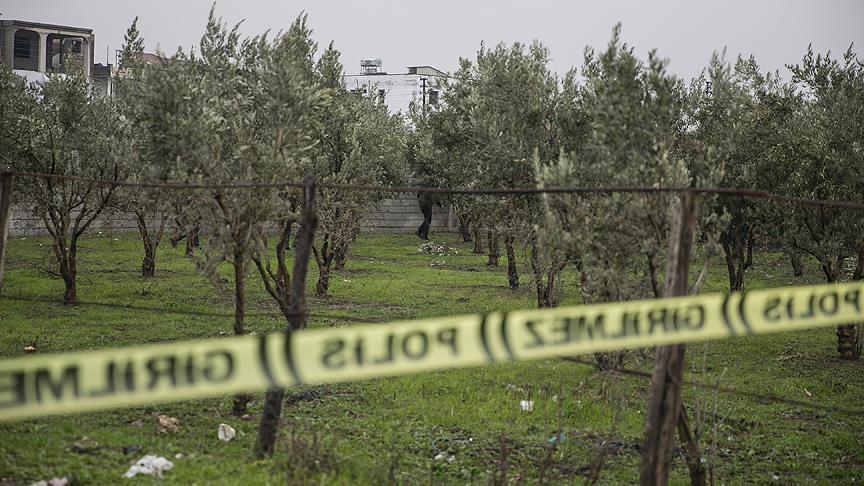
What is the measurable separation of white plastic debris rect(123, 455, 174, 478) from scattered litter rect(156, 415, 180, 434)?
1417 mm

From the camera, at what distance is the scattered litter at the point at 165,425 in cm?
960

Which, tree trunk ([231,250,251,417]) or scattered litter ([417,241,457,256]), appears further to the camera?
scattered litter ([417,241,457,256])

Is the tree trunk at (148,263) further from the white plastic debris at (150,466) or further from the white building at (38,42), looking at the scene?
the white building at (38,42)

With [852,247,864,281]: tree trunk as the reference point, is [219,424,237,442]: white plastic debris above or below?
below

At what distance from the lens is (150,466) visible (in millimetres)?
7988

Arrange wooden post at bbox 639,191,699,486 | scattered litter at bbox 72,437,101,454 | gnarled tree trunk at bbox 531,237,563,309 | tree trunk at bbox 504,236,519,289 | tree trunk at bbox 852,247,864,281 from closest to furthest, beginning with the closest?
wooden post at bbox 639,191,699,486 → scattered litter at bbox 72,437,101,454 → tree trunk at bbox 852,247,864,281 → gnarled tree trunk at bbox 531,237,563,309 → tree trunk at bbox 504,236,519,289

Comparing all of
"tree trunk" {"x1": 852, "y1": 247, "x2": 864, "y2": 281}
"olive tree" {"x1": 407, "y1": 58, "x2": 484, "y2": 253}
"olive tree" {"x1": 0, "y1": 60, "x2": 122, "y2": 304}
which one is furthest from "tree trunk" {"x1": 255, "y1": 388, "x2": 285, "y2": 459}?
"tree trunk" {"x1": 852, "y1": 247, "x2": 864, "y2": 281}

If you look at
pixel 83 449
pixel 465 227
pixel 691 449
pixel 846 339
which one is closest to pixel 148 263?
pixel 83 449

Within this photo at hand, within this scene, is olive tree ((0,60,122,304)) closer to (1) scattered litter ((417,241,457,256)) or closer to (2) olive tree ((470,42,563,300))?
(2) olive tree ((470,42,563,300))

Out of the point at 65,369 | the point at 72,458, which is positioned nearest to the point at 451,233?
the point at 72,458

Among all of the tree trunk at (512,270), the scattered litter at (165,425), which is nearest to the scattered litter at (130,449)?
the scattered litter at (165,425)

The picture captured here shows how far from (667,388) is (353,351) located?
2609 mm

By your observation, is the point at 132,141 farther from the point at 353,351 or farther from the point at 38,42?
the point at 38,42

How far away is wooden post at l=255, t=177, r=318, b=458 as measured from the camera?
26.5 ft
